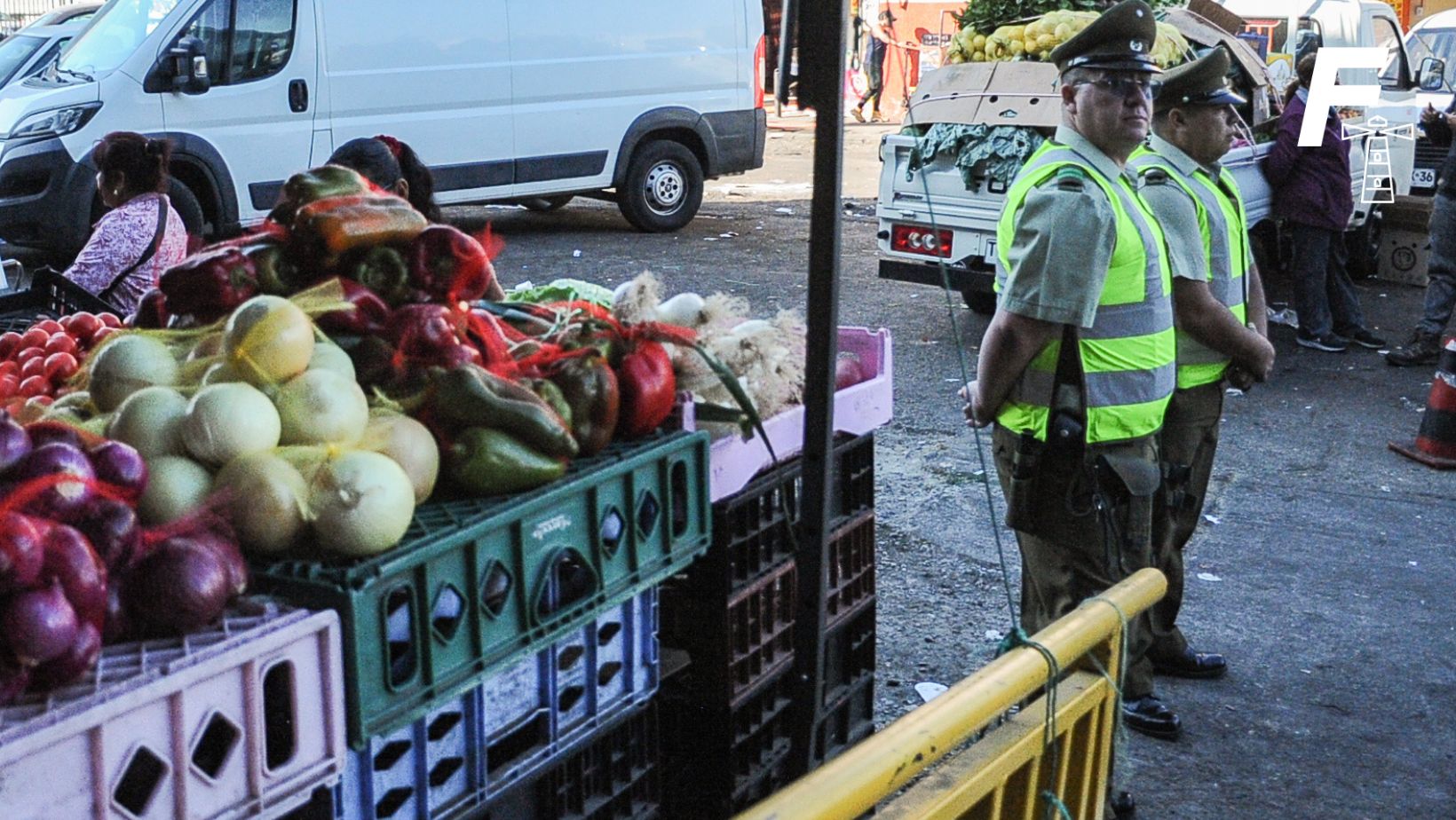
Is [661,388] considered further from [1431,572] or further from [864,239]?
[864,239]

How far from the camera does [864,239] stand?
552 inches

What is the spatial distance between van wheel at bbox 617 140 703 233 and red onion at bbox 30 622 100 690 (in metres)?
12.2

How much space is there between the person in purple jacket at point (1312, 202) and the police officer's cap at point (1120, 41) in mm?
6202

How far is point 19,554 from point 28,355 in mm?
1529

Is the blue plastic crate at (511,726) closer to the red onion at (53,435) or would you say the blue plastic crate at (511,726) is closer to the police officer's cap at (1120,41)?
the red onion at (53,435)

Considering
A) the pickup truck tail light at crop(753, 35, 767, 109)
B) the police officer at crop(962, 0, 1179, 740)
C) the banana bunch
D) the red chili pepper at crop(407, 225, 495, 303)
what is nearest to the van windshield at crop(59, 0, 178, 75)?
the pickup truck tail light at crop(753, 35, 767, 109)

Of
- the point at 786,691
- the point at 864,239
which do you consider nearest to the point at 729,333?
the point at 786,691

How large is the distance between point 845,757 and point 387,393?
1055 mm

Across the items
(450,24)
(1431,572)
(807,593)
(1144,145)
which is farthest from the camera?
(450,24)

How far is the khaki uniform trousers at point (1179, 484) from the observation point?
4.40 m

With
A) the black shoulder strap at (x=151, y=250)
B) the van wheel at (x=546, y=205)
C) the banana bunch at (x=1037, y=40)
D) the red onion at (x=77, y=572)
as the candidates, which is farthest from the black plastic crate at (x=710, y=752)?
the van wheel at (x=546, y=205)

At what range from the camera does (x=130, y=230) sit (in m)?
5.54

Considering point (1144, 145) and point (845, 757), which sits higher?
point (1144, 145)

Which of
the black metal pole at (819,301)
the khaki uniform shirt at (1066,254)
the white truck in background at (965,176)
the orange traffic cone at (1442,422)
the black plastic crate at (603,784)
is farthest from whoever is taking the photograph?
the white truck in background at (965,176)
